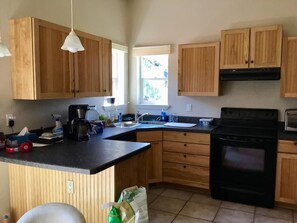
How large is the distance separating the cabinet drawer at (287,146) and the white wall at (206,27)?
0.67 meters

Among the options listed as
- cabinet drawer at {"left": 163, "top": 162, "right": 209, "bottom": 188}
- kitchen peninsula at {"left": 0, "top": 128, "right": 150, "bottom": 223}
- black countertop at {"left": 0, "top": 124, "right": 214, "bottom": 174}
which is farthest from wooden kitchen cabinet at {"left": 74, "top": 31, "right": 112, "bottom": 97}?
cabinet drawer at {"left": 163, "top": 162, "right": 209, "bottom": 188}

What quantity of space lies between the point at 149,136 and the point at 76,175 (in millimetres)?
1701

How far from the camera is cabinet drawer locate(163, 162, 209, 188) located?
3.51 meters

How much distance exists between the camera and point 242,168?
326 cm

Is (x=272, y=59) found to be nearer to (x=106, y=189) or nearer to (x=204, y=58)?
(x=204, y=58)

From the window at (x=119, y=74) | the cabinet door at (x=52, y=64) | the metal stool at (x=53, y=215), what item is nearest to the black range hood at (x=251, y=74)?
the window at (x=119, y=74)

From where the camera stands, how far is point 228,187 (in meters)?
3.34

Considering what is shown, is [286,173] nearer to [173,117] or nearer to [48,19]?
[173,117]

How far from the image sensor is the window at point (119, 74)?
4340mm

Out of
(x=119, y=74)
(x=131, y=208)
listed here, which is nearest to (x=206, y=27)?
(x=119, y=74)

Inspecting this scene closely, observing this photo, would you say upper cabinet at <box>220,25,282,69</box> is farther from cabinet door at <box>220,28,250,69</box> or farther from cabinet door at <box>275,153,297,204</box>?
cabinet door at <box>275,153,297,204</box>

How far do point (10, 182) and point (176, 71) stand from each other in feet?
9.24

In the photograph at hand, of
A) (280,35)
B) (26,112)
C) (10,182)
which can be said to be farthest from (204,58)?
(10,182)

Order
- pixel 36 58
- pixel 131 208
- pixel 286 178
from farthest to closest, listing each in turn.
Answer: pixel 286 178 → pixel 36 58 → pixel 131 208
